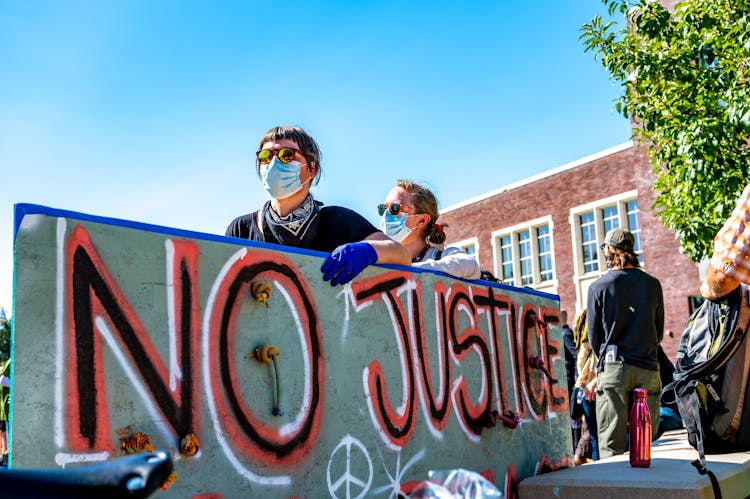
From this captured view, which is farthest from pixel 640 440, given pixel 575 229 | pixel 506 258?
pixel 506 258

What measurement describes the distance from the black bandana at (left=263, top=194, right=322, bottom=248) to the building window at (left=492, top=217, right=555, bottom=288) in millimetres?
25196

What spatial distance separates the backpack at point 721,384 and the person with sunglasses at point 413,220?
1.41m

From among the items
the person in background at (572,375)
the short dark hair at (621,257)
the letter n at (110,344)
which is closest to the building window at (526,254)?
→ the person in background at (572,375)

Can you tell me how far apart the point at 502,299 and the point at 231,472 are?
Result: 177 cm

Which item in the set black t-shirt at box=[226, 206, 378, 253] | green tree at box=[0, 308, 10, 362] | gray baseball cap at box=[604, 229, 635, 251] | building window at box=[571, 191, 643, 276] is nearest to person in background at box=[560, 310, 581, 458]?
gray baseball cap at box=[604, 229, 635, 251]

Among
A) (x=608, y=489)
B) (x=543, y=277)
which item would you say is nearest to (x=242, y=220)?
(x=608, y=489)

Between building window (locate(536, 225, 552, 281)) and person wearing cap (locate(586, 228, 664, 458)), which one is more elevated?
building window (locate(536, 225, 552, 281))

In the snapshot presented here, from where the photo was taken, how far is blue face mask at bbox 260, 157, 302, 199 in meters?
3.16

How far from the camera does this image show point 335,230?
3.15 metres

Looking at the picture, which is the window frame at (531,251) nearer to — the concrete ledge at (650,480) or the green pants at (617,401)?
the green pants at (617,401)

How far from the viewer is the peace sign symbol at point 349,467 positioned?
2381 millimetres

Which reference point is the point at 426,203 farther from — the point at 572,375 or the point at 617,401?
the point at 572,375

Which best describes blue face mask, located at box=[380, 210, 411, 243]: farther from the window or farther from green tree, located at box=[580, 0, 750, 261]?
the window

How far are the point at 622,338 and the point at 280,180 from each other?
3.18 metres
